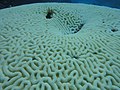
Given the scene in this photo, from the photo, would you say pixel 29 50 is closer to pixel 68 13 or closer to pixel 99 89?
pixel 99 89

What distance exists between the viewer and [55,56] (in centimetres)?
222

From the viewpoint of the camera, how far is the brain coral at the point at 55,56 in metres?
1.81

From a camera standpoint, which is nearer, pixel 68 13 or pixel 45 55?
pixel 45 55

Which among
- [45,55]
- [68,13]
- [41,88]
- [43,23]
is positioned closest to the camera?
[41,88]

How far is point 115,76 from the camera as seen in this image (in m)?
1.94

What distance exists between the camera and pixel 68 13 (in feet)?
13.5

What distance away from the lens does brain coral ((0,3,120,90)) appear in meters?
1.81

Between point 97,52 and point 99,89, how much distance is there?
74 centimetres

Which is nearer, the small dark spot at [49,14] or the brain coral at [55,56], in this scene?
the brain coral at [55,56]

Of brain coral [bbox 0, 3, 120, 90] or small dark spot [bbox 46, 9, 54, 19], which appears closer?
brain coral [bbox 0, 3, 120, 90]

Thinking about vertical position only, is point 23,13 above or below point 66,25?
above

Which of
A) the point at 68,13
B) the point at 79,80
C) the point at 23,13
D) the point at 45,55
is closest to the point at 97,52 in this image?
the point at 79,80

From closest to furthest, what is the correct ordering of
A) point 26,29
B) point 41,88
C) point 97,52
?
point 41,88, point 97,52, point 26,29

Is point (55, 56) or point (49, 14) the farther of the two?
point (49, 14)
